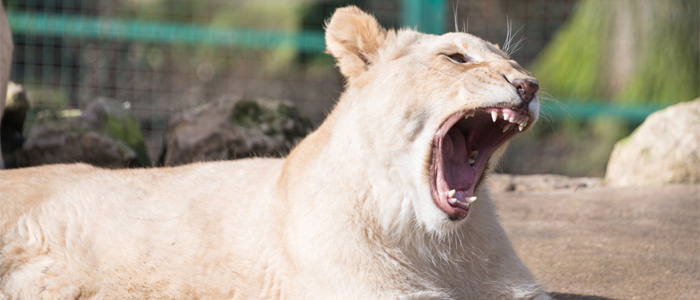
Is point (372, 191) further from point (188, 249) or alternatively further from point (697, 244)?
point (697, 244)

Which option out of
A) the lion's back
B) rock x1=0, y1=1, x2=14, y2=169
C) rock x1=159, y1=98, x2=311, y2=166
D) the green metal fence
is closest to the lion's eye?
the lion's back

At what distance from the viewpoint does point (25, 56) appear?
7.94 m

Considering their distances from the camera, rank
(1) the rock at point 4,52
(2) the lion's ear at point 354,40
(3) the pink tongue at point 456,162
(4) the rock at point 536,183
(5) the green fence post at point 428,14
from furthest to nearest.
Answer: (5) the green fence post at point 428,14
(4) the rock at point 536,183
(1) the rock at point 4,52
(2) the lion's ear at point 354,40
(3) the pink tongue at point 456,162

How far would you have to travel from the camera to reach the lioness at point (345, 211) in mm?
2869

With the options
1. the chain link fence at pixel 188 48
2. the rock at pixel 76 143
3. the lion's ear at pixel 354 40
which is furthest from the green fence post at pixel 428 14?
the lion's ear at pixel 354 40

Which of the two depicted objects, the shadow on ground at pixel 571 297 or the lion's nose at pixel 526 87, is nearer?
the lion's nose at pixel 526 87

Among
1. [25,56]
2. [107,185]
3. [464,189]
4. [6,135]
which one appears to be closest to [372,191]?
[464,189]

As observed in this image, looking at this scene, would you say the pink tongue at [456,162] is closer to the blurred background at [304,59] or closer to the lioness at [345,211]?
the lioness at [345,211]

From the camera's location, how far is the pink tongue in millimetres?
2992

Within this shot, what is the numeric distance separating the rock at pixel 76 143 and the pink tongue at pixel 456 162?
356 cm

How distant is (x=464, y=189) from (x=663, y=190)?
130 inches

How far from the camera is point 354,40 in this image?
10.3 ft

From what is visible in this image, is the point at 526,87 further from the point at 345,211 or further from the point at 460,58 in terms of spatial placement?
the point at 345,211

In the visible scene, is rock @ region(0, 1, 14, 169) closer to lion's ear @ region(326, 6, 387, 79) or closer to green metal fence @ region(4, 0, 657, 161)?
green metal fence @ region(4, 0, 657, 161)
